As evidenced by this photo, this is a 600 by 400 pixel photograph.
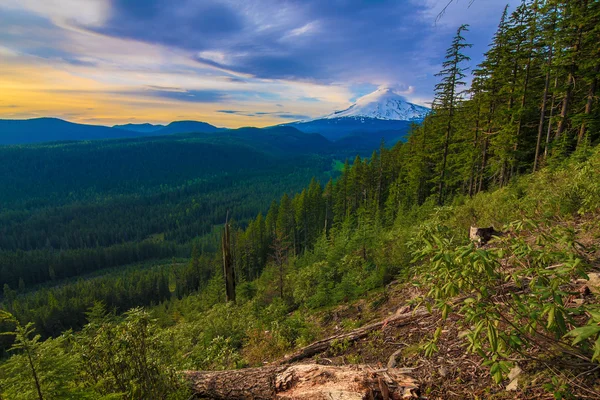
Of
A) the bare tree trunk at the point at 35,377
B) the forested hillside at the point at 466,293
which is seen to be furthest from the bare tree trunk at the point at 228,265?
the bare tree trunk at the point at 35,377

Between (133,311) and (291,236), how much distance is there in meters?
47.6

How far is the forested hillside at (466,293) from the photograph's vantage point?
263 cm

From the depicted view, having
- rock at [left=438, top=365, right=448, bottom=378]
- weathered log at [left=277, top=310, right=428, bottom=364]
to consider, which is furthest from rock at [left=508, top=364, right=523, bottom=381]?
weathered log at [left=277, top=310, right=428, bottom=364]

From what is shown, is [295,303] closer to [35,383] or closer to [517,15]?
[35,383]

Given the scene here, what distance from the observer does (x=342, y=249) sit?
20578 mm

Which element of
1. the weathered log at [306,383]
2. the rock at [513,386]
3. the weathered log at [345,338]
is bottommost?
the weathered log at [345,338]

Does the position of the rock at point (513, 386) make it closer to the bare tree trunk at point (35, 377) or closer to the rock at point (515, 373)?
the rock at point (515, 373)

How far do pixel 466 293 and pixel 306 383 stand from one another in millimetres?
2539

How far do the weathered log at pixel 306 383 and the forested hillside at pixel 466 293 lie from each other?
386 mm

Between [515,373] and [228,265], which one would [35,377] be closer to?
[515,373]

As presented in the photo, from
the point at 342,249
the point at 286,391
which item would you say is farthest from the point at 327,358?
the point at 342,249

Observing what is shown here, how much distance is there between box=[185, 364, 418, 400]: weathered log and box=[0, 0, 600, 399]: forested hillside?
0.39 meters

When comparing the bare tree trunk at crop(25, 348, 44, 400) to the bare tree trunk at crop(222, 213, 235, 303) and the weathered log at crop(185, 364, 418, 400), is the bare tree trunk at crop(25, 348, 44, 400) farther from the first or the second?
the bare tree trunk at crop(222, 213, 235, 303)

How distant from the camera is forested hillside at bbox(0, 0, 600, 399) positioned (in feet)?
8.63
